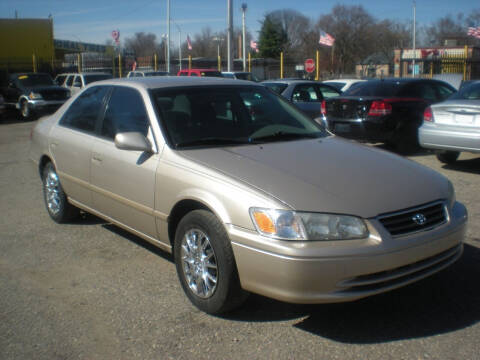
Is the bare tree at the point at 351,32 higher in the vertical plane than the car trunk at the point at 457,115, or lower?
higher

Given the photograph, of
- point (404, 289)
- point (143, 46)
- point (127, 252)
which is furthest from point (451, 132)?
point (143, 46)

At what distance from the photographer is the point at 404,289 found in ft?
13.1

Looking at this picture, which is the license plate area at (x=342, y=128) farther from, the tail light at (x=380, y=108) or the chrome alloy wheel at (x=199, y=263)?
the chrome alloy wheel at (x=199, y=263)

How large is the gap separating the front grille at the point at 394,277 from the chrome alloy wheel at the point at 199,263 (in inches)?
34.3

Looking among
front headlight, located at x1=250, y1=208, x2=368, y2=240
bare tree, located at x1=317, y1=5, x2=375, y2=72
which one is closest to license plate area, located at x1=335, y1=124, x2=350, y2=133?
front headlight, located at x1=250, y1=208, x2=368, y2=240

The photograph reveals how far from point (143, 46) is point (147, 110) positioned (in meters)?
93.5

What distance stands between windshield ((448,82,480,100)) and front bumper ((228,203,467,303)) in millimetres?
5854

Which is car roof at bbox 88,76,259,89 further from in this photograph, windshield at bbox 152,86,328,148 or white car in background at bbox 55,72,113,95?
white car in background at bbox 55,72,113,95

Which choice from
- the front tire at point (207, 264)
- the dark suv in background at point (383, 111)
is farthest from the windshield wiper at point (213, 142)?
the dark suv in background at point (383, 111)

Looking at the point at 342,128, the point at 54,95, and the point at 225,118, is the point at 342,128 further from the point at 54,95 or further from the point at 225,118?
the point at 54,95

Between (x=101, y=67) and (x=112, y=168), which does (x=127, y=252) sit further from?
(x=101, y=67)

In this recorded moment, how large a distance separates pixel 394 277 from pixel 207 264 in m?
1.18

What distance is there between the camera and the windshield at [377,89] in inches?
408

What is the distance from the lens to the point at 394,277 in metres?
3.19
